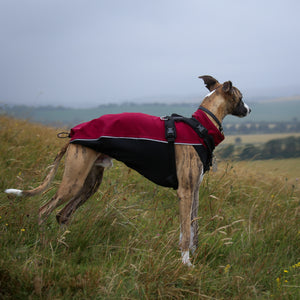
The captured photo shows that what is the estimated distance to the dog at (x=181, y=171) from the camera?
145 inches

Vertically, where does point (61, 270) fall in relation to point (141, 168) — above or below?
below

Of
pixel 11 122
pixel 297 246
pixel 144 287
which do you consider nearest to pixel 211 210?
pixel 297 246

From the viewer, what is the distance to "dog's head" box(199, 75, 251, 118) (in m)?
4.16

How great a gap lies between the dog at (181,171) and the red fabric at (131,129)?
0.11m

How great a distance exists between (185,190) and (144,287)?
1.15 m

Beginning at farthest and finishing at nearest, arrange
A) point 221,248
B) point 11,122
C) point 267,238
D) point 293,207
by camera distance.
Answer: point 11,122, point 293,207, point 267,238, point 221,248

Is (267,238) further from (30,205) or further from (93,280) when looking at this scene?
(30,205)

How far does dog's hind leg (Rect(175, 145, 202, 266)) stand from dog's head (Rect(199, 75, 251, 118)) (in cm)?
78

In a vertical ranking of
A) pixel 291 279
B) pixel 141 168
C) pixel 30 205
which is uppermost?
pixel 141 168

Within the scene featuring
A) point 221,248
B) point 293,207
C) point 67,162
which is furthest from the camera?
point 293,207

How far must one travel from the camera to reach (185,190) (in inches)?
150

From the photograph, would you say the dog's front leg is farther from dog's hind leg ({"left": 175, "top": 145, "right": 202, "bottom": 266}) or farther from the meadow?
the meadow

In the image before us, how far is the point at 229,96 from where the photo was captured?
164 inches

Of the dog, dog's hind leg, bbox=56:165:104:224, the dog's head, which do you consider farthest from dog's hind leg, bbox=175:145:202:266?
dog's hind leg, bbox=56:165:104:224
